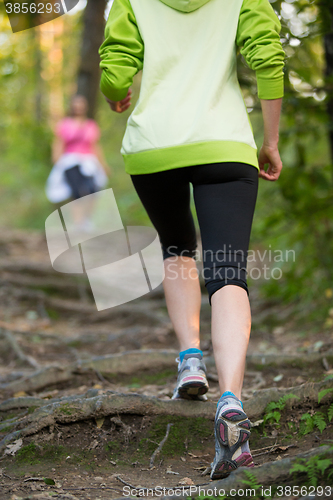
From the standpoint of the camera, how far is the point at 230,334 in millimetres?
1619

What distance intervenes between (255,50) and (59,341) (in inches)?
121

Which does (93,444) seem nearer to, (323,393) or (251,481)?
(251,481)

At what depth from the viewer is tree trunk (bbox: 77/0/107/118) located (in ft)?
24.2

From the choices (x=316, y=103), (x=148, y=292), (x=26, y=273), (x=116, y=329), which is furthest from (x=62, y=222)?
(x=316, y=103)

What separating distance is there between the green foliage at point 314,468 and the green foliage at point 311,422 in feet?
1.66

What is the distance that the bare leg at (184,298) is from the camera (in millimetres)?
2037

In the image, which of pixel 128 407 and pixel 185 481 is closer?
pixel 185 481

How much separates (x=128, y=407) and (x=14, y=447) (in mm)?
486

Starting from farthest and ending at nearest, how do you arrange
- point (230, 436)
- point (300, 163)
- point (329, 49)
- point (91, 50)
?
point (91, 50) → point (300, 163) → point (329, 49) → point (230, 436)

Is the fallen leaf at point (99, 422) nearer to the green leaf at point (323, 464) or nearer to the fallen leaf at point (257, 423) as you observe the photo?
the fallen leaf at point (257, 423)

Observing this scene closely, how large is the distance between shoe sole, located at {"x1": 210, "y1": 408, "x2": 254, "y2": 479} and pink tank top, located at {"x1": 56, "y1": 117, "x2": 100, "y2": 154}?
5620 mm

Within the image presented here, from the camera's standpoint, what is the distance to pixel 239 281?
1.70 m

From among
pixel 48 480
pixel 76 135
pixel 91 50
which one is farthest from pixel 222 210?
pixel 91 50

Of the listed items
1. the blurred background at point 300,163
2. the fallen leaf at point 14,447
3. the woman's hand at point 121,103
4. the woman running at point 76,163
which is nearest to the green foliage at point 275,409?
the fallen leaf at point 14,447
